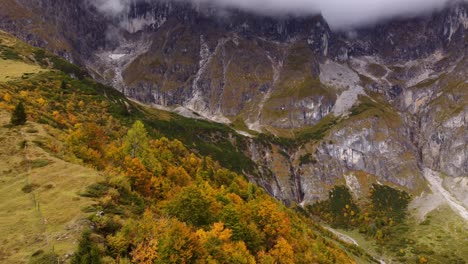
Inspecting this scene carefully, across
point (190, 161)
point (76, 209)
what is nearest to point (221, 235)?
point (76, 209)

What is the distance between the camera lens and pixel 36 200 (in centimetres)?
3197

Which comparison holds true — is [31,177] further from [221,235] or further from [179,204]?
[221,235]

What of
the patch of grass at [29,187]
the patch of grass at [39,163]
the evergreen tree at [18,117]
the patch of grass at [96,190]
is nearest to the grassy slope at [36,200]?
the patch of grass at [39,163]

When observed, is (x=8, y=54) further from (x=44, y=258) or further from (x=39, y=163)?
(x=44, y=258)

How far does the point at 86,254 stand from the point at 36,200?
35.3ft

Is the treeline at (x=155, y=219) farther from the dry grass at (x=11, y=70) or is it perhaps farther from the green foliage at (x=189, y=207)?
the dry grass at (x=11, y=70)

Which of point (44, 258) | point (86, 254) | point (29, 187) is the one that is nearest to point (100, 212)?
point (86, 254)

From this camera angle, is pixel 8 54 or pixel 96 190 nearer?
pixel 96 190

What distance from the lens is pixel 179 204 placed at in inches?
1770

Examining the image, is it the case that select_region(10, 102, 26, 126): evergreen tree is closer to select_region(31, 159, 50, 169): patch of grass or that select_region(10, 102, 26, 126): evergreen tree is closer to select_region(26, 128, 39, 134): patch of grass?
select_region(26, 128, 39, 134): patch of grass

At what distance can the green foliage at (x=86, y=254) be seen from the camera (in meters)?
24.4

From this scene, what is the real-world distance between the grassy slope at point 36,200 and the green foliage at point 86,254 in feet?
4.52

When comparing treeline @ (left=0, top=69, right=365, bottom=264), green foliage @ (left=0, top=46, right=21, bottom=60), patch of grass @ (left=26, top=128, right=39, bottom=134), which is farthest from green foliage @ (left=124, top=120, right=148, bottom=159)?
green foliage @ (left=0, top=46, right=21, bottom=60)

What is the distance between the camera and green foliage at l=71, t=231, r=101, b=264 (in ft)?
79.9
